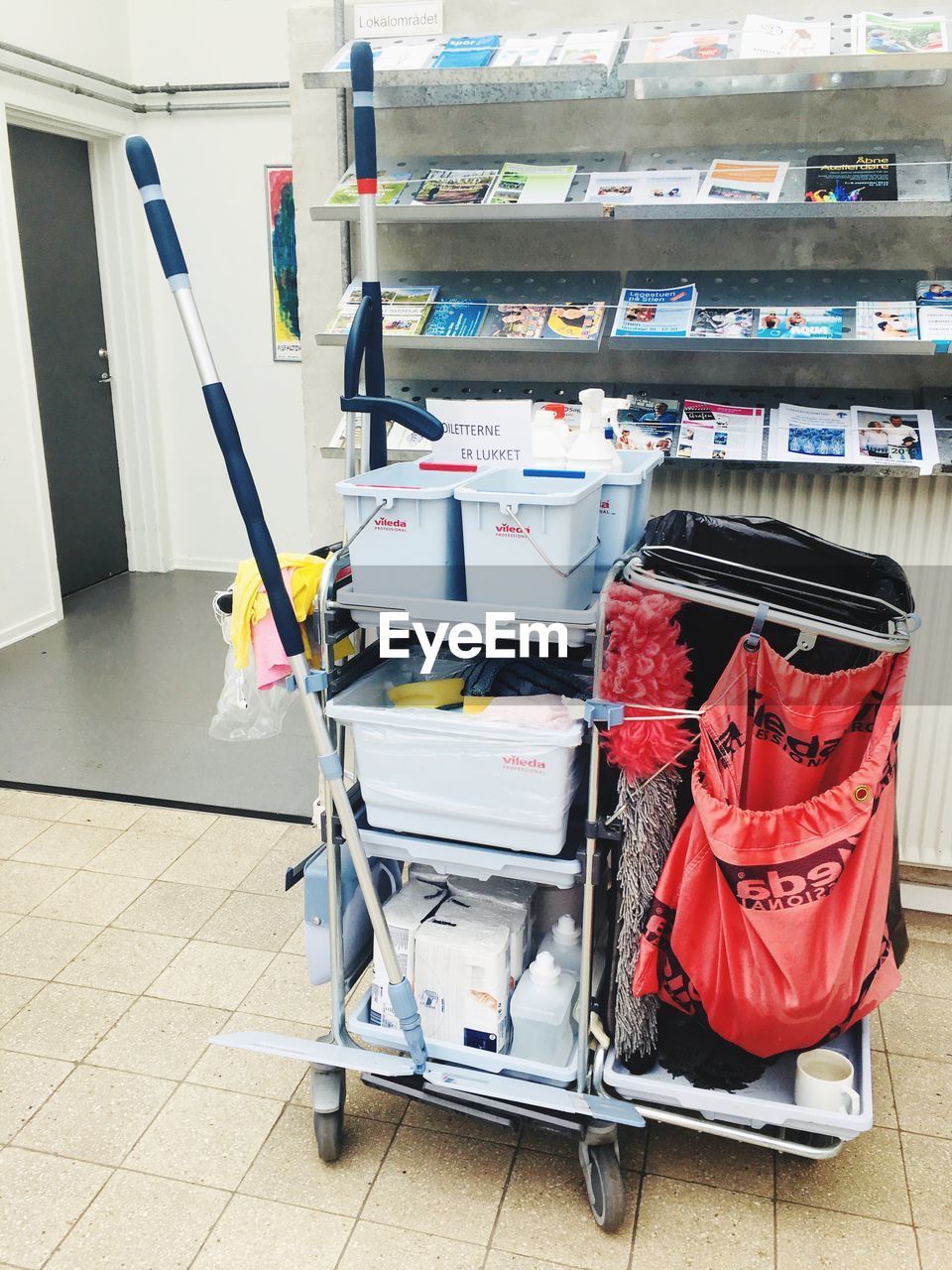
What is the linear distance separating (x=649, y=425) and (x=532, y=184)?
23.8 inches

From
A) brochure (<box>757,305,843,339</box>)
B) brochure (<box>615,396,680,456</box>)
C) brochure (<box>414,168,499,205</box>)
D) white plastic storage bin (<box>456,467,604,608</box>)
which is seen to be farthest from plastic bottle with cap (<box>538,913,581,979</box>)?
brochure (<box>414,168,499,205</box>)

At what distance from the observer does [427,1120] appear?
6.49 ft

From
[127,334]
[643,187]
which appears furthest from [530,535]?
[127,334]

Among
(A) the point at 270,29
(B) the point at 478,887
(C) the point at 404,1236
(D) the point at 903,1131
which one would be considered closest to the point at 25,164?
(A) the point at 270,29

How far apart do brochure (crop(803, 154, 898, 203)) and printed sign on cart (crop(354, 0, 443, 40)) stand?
38.3 inches

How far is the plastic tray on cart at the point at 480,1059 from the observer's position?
5.76ft

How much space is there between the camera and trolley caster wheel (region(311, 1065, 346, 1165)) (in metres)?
1.84

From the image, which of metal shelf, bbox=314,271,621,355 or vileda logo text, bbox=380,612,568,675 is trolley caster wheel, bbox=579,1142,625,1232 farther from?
metal shelf, bbox=314,271,621,355

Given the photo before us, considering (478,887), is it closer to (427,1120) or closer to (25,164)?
(427,1120)

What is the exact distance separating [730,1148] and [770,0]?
2.40 meters

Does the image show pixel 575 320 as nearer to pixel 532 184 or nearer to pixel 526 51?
pixel 532 184

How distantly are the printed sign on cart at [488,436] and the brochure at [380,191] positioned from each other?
2.41 ft

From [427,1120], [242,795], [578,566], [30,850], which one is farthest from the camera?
[242,795]

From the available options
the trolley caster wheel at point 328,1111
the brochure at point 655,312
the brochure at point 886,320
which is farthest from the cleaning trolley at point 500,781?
the brochure at point 886,320
